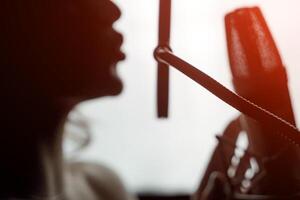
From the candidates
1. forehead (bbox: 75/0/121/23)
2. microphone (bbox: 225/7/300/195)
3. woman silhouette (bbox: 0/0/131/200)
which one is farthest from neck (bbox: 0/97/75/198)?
microphone (bbox: 225/7/300/195)

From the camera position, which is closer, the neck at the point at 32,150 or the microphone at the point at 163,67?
the microphone at the point at 163,67

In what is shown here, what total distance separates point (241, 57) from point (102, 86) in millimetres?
220

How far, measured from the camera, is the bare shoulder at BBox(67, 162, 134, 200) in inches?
34.9

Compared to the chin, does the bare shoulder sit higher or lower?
lower

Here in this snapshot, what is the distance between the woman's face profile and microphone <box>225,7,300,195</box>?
191 millimetres

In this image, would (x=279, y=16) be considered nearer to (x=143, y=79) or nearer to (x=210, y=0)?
(x=210, y=0)

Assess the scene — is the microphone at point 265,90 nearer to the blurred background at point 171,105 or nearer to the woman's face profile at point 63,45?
the blurred background at point 171,105

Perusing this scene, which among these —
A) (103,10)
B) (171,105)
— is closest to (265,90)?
(171,105)

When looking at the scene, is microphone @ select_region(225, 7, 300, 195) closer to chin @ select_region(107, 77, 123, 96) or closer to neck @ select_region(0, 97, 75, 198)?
chin @ select_region(107, 77, 123, 96)

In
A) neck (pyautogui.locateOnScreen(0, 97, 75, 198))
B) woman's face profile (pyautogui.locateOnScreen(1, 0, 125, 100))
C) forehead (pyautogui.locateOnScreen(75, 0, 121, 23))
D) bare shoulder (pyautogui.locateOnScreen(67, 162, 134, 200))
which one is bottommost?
bare shoulder (pyautogui.locateOnScreen(67, 162, 134, 200))

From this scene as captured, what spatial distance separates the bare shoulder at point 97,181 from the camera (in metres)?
0.89

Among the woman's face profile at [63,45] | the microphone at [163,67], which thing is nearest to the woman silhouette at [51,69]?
the woman's face profile at [63,45]

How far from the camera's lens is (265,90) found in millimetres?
774

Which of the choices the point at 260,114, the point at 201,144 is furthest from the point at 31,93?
the point at 260,114
